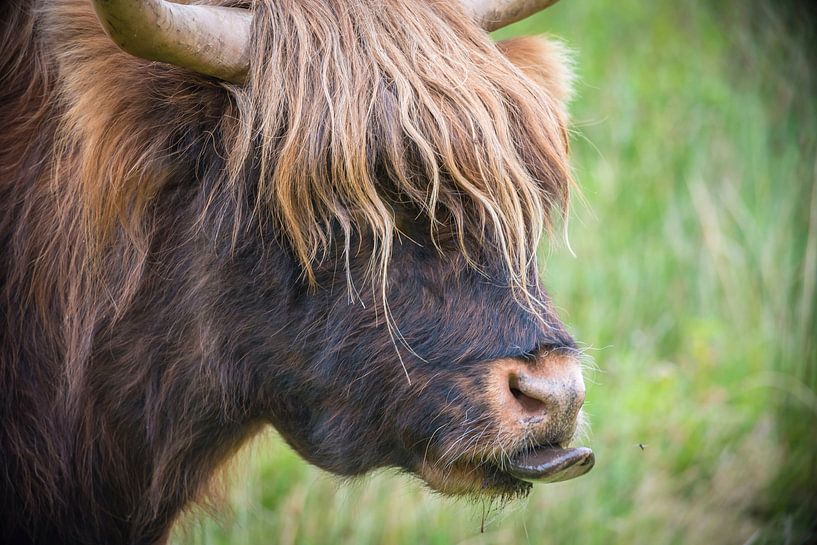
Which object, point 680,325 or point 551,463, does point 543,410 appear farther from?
point 680,325

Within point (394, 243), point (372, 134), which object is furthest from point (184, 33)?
point (394, 243)

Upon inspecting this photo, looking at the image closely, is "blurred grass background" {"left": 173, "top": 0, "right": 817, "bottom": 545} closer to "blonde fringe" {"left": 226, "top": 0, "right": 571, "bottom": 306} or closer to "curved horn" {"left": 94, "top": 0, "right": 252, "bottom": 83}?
"blonde fringe" {"left": 226, "top": 0, "right": 571, "bottom": 306}

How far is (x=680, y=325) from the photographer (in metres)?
5.68

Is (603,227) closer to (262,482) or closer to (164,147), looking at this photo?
(262,482)

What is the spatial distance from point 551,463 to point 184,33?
52.2 inches

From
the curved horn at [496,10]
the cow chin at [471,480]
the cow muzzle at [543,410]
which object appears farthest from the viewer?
the curved horn at [496,10]

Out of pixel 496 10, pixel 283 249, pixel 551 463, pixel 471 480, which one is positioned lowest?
pixel 471 480

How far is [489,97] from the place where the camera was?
8.80ft

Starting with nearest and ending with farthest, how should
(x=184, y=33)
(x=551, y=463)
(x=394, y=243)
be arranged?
(x=184, y=33) < (x=551, y=463) < (x=394, y=243)

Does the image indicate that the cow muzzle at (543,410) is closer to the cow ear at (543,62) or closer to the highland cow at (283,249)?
the highland cow at (283,249)

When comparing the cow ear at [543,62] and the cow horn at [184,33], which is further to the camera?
the cow ear at [543,62]

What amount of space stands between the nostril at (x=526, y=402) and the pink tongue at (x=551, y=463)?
11cm

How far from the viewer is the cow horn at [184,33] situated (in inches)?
89.2

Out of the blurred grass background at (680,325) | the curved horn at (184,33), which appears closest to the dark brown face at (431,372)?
the blurred grass background at (680,325)
